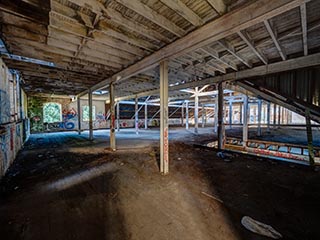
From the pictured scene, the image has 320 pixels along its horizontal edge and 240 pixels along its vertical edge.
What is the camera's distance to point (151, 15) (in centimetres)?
206

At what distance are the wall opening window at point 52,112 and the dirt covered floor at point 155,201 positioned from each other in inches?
368

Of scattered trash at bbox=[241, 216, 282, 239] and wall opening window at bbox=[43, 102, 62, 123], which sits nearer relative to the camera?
scattered trash at bbox=[241, 216, 282, 239]

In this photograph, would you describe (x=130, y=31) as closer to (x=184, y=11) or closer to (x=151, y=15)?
(x=151, y=15)

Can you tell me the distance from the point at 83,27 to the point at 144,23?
1142 millimetres

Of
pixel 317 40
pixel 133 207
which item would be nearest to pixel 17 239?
pixel 133 207

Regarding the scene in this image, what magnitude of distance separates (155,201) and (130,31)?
2.97 metres

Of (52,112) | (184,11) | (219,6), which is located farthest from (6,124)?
(52,112)

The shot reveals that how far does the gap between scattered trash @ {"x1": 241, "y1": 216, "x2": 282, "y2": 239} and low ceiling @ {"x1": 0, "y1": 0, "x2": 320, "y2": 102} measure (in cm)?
255

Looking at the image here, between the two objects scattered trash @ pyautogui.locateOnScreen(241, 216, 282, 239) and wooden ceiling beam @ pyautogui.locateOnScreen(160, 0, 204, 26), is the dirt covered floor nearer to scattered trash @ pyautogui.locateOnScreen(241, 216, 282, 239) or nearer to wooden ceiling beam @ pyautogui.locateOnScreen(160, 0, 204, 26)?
scattered trash @ pyautogui.locateOnScreen(241, 216, 282, 239)

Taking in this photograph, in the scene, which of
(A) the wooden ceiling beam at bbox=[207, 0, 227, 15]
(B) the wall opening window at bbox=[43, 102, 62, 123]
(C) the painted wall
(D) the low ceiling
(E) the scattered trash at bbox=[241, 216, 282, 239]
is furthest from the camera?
(B) the wall opening window at bbox=[43, 102, 62, 123]

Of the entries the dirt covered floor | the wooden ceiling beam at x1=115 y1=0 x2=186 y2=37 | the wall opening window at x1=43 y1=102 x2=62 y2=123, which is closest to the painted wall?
the dirt covered floor

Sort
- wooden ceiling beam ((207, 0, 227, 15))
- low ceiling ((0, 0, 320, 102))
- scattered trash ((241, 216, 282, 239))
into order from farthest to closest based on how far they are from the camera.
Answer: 1. low ceiling ((0, 0, 320, 102))
2. wooden ceiling beam ((207, 0, 227, 15))
3. scattered trash ((241, 216, 282, 239))

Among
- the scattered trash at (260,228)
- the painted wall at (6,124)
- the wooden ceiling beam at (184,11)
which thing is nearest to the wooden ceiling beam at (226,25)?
the wooden ceiling beam at (184,11)

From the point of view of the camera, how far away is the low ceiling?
6.41ft
